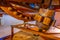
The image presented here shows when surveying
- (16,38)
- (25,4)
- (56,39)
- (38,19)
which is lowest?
(16,38)

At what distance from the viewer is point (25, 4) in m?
2.17

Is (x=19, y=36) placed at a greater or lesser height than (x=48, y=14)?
lesser

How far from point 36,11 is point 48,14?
0.33 m

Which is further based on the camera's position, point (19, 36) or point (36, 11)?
point (19, 36)

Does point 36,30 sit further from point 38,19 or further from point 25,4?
point 25,4

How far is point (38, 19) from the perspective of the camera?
1.93 metres

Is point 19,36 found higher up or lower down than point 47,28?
lower down

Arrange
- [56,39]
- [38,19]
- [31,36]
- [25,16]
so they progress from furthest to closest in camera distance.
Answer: [31,36]
[25,16]
[38,19]
[56,39]

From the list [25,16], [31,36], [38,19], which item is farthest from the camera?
[31,36]

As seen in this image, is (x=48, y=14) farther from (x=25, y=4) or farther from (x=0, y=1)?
(x=0, y=1)

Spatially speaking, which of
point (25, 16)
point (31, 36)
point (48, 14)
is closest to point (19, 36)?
point (31, 36)

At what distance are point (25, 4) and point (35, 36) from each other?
0.60 m

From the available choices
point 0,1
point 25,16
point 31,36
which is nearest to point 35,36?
point 31,36

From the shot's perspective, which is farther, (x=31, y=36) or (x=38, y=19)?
(x=31, y=36)
